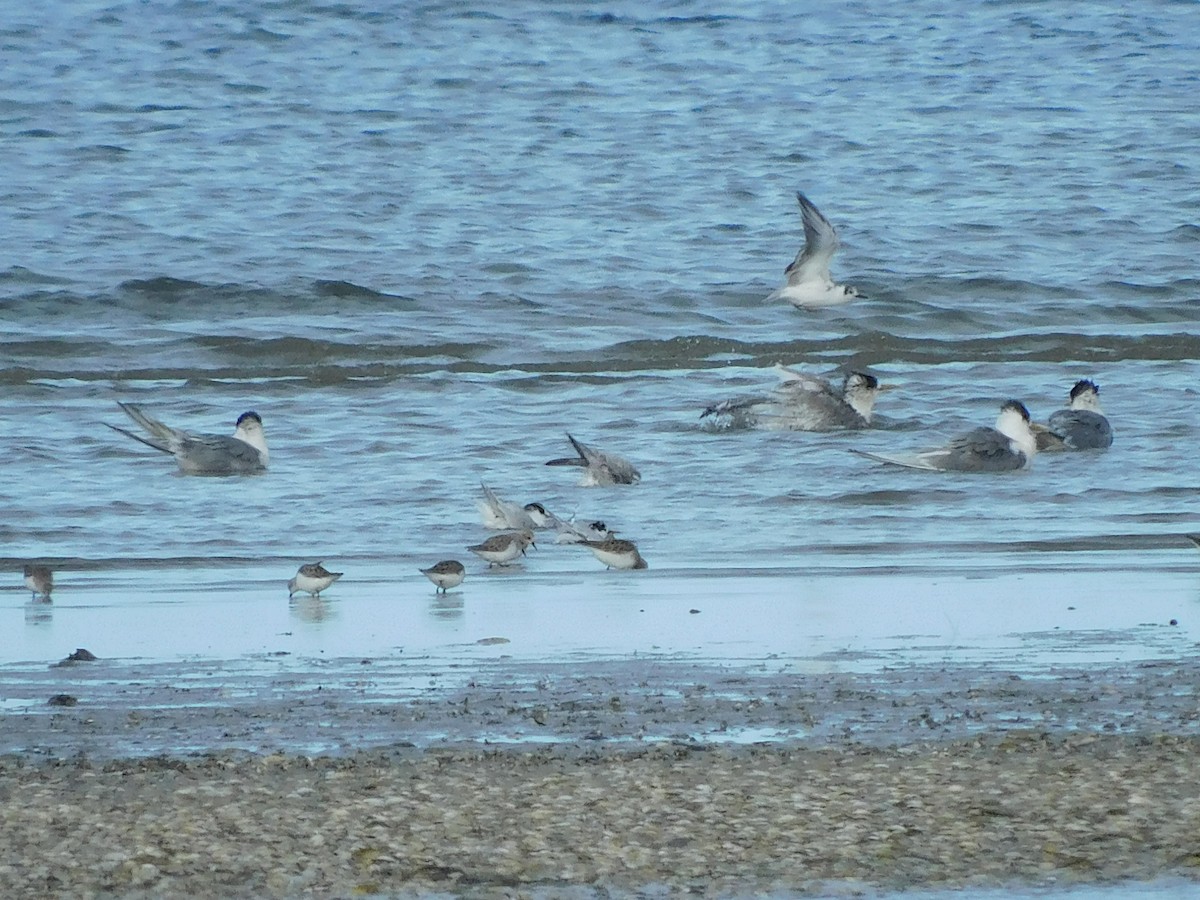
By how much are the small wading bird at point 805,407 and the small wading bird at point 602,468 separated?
1688 mm

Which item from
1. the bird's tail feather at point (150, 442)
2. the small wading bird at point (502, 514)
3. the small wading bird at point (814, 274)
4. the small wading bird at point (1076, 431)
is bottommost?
the small wading bird at point (502, 514)

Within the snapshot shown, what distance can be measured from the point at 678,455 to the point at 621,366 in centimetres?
411

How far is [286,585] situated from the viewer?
25.9 ft

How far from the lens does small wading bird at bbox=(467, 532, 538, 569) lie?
8383 mm

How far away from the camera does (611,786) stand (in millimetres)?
4777

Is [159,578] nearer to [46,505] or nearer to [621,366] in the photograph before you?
[46,505]

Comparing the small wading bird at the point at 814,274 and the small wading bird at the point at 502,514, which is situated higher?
the small wading bird at the point at 814,274

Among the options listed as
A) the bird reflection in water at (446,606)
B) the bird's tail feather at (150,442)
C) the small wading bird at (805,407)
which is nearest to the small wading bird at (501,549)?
the bird reflection in water at (446,606)

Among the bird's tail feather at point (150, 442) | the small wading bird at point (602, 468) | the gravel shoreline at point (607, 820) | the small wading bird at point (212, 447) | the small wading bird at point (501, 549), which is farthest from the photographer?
the bird's tail feather at point (150, 442)

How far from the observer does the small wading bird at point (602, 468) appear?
1037cm

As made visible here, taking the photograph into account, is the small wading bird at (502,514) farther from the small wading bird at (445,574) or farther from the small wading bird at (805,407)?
the small wading bird at (805,407)

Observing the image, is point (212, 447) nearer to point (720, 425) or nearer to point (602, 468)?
point (602, 468)

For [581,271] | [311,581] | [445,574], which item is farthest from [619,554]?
[581,271]

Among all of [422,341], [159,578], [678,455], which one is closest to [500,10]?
[422,341]
